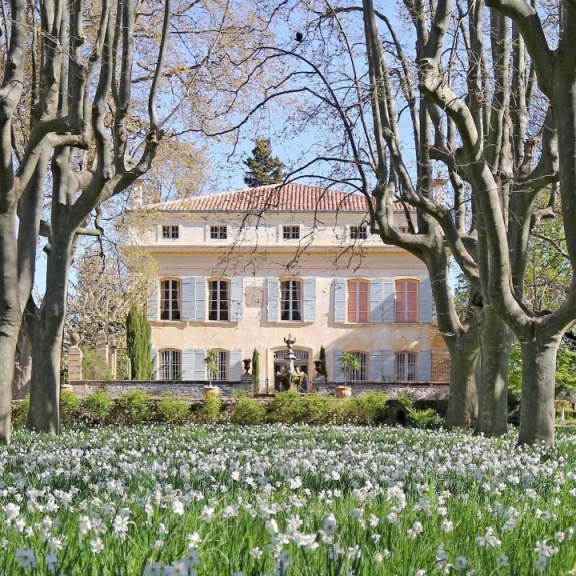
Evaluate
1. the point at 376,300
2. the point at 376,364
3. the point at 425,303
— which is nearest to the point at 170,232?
the point at 376,300

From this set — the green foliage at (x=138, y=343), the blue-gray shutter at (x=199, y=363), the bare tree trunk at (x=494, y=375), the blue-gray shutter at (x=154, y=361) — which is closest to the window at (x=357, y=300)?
the blue-gray shutter at (x=199, y=363)

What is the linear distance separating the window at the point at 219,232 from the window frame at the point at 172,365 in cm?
606

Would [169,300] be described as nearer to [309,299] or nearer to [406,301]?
[309,299]

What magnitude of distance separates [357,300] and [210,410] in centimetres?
2035

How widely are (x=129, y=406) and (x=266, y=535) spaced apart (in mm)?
19232

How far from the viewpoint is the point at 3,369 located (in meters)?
10.7

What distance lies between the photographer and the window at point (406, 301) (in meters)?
41.0

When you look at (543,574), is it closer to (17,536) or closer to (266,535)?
(266,535)

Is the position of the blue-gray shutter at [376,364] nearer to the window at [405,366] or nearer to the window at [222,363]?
the window at [405,366]

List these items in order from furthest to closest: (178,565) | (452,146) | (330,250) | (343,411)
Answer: (330,250) < (343,411) < (452,146) < (178,565)

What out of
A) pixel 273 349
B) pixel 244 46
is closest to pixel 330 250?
pixel 273 349

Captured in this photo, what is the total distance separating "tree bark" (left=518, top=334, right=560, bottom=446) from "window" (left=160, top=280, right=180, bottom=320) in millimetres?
32666

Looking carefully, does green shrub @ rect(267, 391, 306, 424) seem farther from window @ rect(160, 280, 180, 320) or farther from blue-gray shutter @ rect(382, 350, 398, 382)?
window @ rect(160, 280, 180, 320)

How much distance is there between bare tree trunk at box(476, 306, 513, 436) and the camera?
41.6 ft
